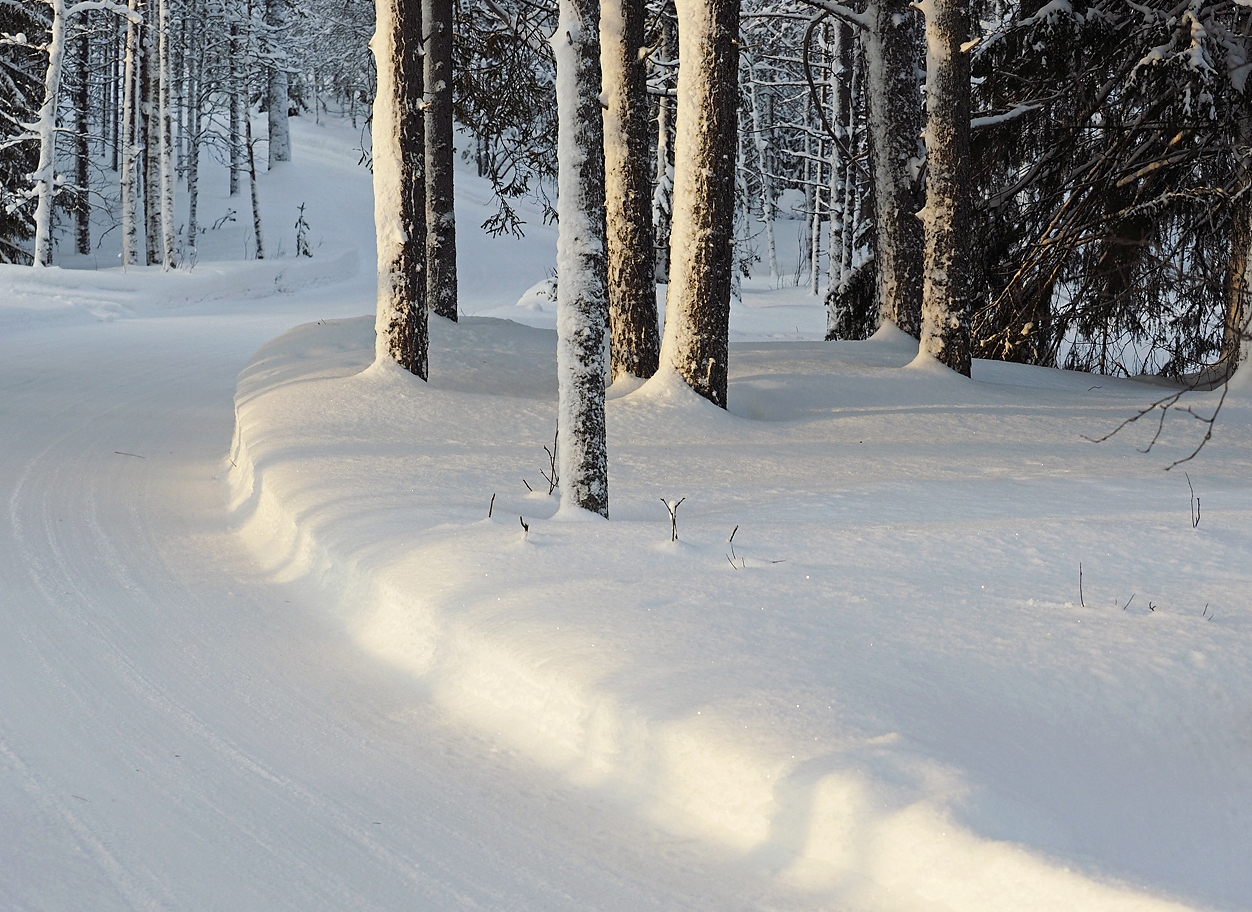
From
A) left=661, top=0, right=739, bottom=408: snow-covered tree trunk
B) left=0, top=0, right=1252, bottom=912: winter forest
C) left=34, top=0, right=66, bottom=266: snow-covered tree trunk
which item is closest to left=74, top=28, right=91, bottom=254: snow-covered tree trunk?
left=34, top=0, right=66, bottom=266: snow-covered tree trunk

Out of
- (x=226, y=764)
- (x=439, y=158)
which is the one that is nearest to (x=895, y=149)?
(x=439, y=158)

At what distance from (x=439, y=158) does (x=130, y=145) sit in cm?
1810

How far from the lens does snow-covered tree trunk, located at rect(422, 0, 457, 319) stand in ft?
42.4

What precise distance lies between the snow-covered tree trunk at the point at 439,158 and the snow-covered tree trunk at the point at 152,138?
590 inches

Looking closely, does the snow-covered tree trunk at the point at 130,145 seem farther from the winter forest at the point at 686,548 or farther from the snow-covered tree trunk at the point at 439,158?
the snow-covered tree trunk at the point at 439,158

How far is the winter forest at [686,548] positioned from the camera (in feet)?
10.3

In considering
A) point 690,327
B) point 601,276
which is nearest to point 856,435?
point 690,327

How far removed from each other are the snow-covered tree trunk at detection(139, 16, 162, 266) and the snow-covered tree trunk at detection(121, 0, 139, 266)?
0.39 metres

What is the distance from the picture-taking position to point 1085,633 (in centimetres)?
406

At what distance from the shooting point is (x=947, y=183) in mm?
10594

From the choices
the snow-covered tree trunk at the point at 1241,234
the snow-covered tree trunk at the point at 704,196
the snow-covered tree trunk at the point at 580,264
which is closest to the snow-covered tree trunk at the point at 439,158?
the snow-covered tree trunk at the point at 704,196

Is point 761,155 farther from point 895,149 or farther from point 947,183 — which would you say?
point 947,183

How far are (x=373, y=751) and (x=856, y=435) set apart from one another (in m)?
5.69

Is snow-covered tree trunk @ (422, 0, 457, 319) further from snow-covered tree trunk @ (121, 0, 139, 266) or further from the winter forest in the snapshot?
snow-covered tree trunk @ (121, 0, 139, 266)
